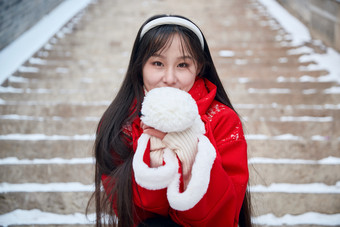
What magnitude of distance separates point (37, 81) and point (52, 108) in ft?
1.68

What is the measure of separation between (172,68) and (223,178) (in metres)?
0.42

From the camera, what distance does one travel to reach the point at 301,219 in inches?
71.2

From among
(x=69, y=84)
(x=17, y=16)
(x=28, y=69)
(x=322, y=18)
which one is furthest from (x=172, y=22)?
(x=17, y=16)

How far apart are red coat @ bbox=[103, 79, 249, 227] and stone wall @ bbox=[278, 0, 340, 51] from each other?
8.54ft

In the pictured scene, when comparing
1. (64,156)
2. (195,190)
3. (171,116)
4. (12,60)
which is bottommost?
(64,156)

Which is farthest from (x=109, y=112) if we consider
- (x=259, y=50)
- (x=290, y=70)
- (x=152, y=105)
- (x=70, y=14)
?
(x=70, y=14)

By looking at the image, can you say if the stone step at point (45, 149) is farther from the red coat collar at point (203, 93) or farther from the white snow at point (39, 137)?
the red coat collar at point (203, 93)

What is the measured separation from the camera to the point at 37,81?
2895 mm

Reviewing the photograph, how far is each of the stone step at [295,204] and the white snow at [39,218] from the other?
1.05 metres

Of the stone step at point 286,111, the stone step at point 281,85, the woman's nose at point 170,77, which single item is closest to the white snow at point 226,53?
the stone step at point 281,85

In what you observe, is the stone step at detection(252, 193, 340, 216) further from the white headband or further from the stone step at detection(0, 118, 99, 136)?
the stone step at detection(0, 118, 99, 136)

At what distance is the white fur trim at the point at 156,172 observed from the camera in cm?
93

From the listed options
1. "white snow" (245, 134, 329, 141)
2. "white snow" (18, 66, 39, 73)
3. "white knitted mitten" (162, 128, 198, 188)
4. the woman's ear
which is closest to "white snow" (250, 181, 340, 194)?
"white snow" (245, 134, 329, 141)

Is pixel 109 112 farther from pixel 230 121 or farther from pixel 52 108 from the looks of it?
pixel 52 108
